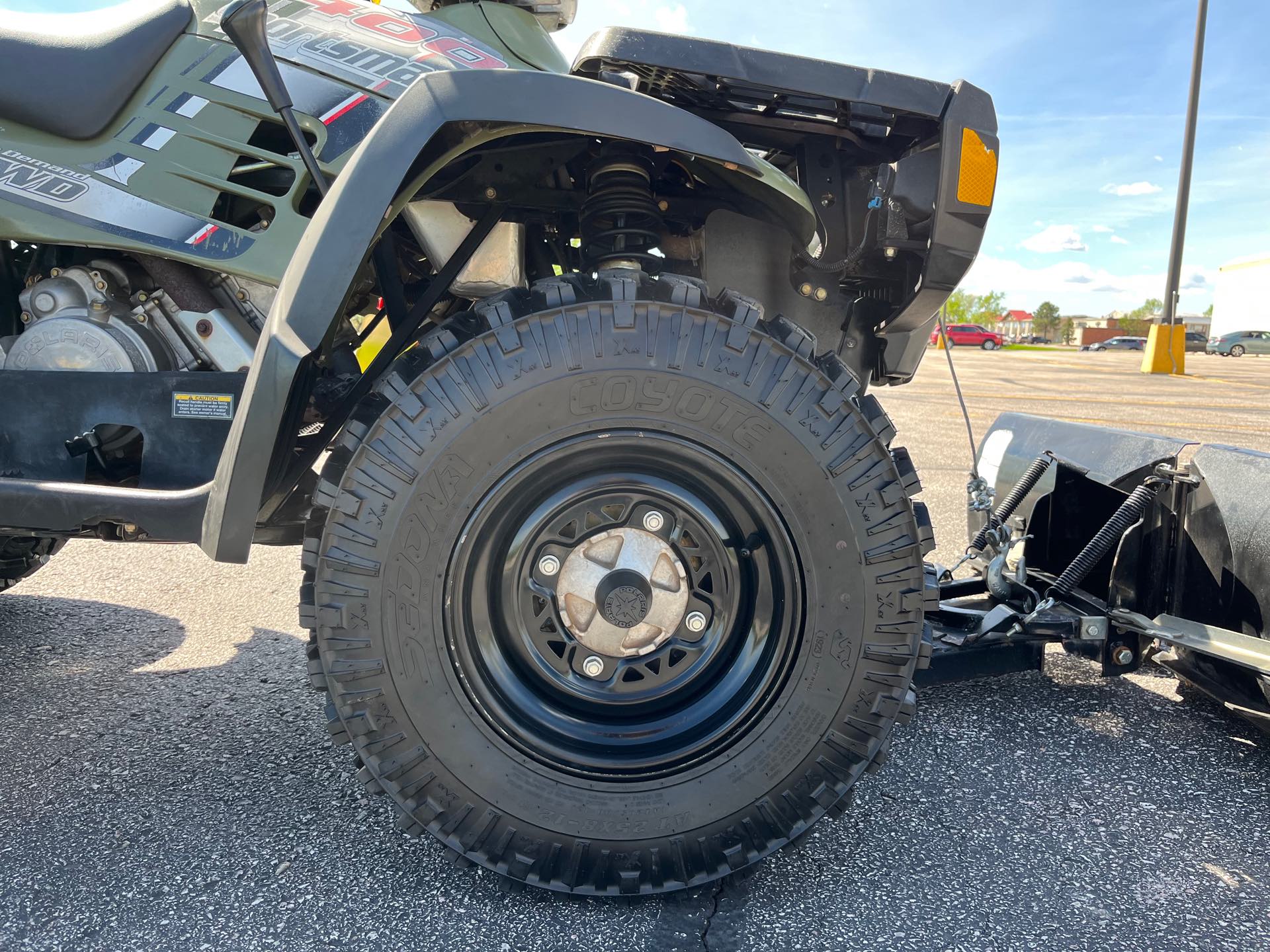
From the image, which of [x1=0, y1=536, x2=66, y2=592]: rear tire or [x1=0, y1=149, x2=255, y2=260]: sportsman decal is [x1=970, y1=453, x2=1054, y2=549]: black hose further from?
[x1=0, y1=536, x2=66, y2=592]: rear tire

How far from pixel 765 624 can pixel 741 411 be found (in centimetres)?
47

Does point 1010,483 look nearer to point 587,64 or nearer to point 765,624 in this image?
point 765,624

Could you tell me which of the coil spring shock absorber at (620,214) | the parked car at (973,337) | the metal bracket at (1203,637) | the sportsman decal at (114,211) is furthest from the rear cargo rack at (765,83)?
the parked car at (973,337)

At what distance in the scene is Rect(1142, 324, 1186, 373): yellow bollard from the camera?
62.0 ft

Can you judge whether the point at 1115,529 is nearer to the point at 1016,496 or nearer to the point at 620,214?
the point at 1016,496

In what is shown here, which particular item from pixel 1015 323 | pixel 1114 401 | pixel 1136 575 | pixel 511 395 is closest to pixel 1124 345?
pixel 1015 323

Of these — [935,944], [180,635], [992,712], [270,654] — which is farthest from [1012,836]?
[180,635]

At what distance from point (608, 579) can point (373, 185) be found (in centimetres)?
89

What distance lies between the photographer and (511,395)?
1535 mm

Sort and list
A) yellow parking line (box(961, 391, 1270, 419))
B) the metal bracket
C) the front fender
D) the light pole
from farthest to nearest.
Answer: the light pole, yellow parking line (box(961, 391, 1270, 419)), the metal bracket, the front fender

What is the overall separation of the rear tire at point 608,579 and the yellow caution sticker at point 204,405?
1.69 feet

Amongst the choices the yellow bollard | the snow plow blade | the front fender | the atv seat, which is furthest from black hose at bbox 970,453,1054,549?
the yellow bollard

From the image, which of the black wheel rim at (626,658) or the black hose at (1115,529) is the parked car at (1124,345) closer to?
the black hose at (1115,529)

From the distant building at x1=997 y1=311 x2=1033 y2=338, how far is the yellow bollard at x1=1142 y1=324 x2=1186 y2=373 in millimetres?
87594
